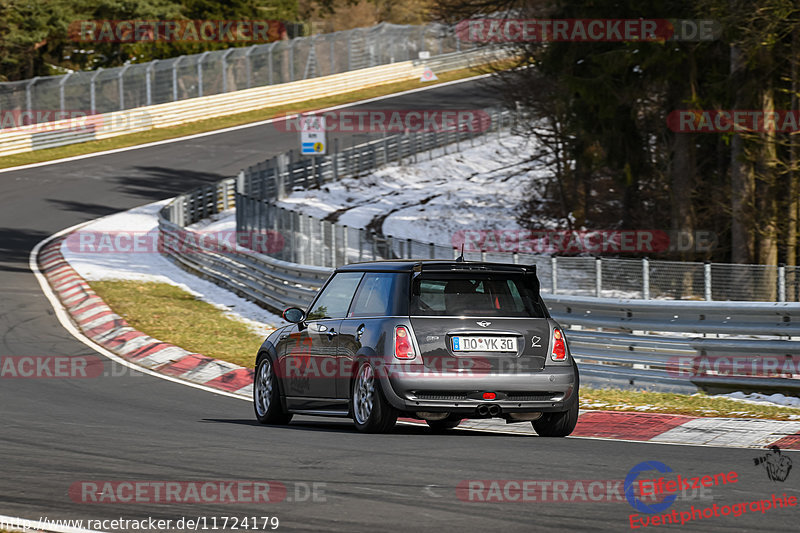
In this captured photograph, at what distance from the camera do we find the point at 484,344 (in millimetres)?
9516

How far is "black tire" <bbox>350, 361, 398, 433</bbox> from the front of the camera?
961cm

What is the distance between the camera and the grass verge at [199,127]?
150 feet

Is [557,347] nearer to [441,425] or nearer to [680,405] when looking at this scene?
[441,425]

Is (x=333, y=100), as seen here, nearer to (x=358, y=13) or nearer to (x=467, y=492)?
(x=358, y=13)

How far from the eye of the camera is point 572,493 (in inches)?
276

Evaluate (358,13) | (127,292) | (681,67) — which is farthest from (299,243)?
(358,13)

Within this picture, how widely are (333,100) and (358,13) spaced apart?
31680 mm

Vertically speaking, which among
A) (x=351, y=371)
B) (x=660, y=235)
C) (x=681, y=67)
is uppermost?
(x=681, y=67)

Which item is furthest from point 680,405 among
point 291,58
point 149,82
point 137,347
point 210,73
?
point 291,58

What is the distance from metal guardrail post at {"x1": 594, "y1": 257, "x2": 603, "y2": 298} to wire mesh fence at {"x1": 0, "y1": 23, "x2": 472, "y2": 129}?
2355 centimetres

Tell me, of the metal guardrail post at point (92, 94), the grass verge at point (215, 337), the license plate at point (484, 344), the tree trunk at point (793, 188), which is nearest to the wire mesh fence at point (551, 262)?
the grass verge at point (215, 337)

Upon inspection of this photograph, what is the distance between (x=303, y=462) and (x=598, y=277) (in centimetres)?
878

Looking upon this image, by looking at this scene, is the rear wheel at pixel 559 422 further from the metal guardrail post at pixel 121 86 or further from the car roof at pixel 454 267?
the metal guardrail post at pixel 121 86

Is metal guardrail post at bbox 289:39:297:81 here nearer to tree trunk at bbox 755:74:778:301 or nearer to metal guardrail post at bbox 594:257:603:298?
tree trunk at bbox 755:74:778:301
